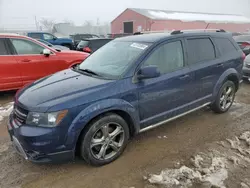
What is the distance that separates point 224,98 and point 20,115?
12.7 ft

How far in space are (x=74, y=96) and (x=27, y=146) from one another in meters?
0.79

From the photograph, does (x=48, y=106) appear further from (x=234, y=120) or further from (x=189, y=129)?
(x=234, y=120)

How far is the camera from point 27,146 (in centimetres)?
256

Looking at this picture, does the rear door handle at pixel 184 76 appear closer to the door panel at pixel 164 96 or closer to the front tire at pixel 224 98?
the door panel at pixel 164 96

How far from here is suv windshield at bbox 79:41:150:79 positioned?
3209 mm

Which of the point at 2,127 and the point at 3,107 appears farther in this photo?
the point at 3,107

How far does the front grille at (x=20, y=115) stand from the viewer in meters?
2.68

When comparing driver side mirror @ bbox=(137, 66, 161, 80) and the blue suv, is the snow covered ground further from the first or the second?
driver side mirror @ bbox=(137, 66, 161, 80)

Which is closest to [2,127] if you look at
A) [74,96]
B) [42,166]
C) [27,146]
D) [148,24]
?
[42,166]

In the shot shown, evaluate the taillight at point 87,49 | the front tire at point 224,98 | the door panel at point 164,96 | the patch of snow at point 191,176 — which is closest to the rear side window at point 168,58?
the door panel at point 164,96

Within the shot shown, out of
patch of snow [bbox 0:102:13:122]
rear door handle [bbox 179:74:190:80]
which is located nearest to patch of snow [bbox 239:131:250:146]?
rear door handle [bbox 179:74:190:80]

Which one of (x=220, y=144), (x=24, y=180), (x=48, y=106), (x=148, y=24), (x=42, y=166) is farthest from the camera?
(x=148, y=24)

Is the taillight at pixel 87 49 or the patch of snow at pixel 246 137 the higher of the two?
the taillight at pixel 87 49

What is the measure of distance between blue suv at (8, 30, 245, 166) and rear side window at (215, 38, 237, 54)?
23 millimetres
